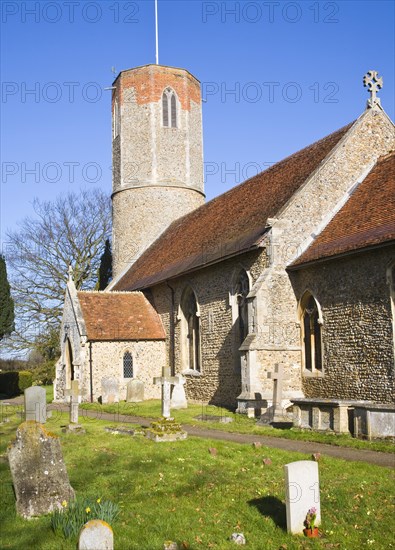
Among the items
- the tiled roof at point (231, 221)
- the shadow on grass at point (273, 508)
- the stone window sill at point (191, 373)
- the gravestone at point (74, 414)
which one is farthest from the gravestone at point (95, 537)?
the stone window sill at point (191, 373)

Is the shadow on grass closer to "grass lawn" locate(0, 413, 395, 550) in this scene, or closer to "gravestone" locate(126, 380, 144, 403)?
"grass lawn" locate(0, 413, 395, 550)

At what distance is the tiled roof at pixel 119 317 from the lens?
24.2 meters

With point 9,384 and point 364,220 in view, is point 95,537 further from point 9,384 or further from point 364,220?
point 9,384

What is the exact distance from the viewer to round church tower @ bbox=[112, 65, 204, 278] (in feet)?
104

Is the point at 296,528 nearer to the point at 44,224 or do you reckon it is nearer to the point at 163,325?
the point at 163,325

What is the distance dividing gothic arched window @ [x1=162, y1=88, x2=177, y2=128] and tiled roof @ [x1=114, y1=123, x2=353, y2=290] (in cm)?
632

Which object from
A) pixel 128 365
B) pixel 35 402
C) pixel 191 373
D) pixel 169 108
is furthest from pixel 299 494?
pixel 169 108

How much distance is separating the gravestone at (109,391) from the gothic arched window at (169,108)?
50.5 ft

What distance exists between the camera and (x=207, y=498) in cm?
816

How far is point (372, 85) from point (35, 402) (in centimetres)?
1357

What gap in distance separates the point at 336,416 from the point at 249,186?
41.7ft

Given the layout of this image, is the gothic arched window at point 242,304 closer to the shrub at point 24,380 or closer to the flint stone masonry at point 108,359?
the flint stone masonry at point 108,359

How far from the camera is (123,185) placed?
3250 centimetres

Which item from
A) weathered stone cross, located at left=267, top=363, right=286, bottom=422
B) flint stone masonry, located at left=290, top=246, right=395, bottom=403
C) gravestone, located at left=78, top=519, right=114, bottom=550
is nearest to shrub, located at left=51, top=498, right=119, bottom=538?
gravestone, located at left=78, top=519, right=114, bottom=550
